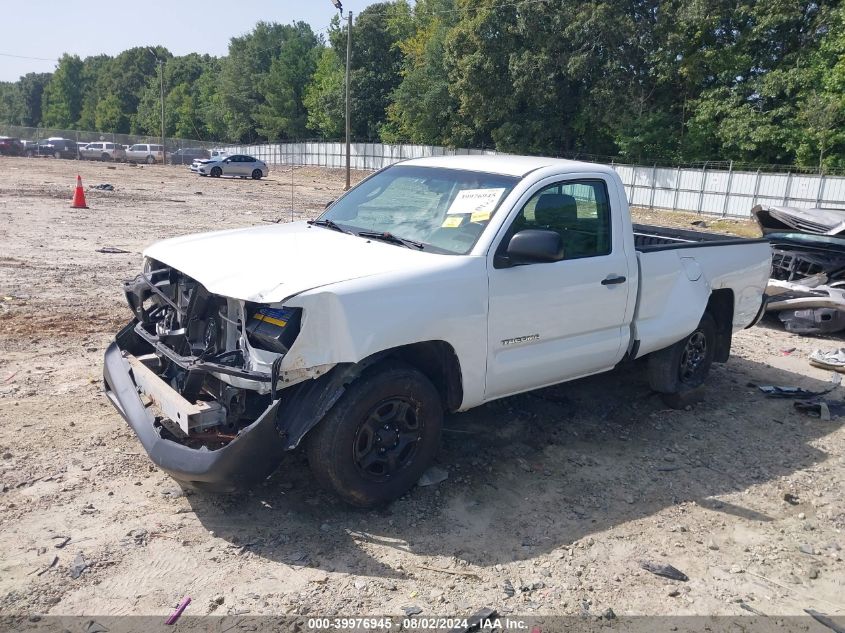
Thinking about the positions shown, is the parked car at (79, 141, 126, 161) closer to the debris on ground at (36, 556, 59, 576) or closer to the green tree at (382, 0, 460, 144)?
the green tree at (382, 0, 460, 144)

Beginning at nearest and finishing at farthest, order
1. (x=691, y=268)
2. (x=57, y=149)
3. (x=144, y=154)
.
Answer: (x=691, y=268) → (x=144, y=154) → (x=57, y=149)

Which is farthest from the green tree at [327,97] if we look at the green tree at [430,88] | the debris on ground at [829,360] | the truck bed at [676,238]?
the debris on ground at [829,360]

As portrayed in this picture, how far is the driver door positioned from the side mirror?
0.14 m

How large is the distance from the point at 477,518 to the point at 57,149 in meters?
56.2

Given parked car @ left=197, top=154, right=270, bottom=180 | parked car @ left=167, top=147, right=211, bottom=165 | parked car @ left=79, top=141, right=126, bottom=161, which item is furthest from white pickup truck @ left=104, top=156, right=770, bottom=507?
parked car @ left=79, top=141, right=126, bottom=161

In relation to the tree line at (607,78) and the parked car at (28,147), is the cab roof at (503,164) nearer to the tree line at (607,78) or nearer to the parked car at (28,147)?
the tree line at (607,78)

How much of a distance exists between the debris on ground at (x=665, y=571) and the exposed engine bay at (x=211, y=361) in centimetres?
221

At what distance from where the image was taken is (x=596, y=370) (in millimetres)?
5199

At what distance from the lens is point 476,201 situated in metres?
4.61

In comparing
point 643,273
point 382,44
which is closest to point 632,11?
point 382,44

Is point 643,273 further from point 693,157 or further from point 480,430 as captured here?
point 693,157

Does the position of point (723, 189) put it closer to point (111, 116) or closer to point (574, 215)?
point (574, 215)

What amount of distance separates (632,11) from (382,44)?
30019 mm

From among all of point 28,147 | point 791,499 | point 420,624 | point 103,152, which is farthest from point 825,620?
point 28,147
